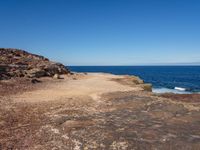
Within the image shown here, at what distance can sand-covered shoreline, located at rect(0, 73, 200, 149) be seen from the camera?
38.0 ft

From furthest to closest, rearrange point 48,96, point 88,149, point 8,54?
point 8,54, point 48,96, point 88,149

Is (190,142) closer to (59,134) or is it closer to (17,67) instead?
(59,134)

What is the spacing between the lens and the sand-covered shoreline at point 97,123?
456 inches

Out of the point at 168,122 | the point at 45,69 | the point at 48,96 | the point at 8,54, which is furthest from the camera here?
the point at 8,54

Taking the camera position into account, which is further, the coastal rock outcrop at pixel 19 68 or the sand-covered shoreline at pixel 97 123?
the coastal rock outcrop at pixel 19 68

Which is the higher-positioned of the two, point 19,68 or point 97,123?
point 19,68

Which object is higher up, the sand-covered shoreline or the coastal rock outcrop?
the coastal rock outcrop

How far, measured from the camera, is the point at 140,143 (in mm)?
11609

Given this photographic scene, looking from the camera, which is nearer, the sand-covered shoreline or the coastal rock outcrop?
the sand-covered shoreline

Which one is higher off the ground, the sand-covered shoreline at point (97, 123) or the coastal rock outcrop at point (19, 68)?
the coastal rock outcrop at point (19, 68)

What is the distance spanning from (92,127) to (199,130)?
16.8 ft

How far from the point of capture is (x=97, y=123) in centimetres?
1455

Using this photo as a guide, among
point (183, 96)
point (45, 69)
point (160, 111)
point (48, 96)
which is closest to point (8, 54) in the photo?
point (45, 69)

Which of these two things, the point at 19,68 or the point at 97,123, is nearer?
the point at 97,123
